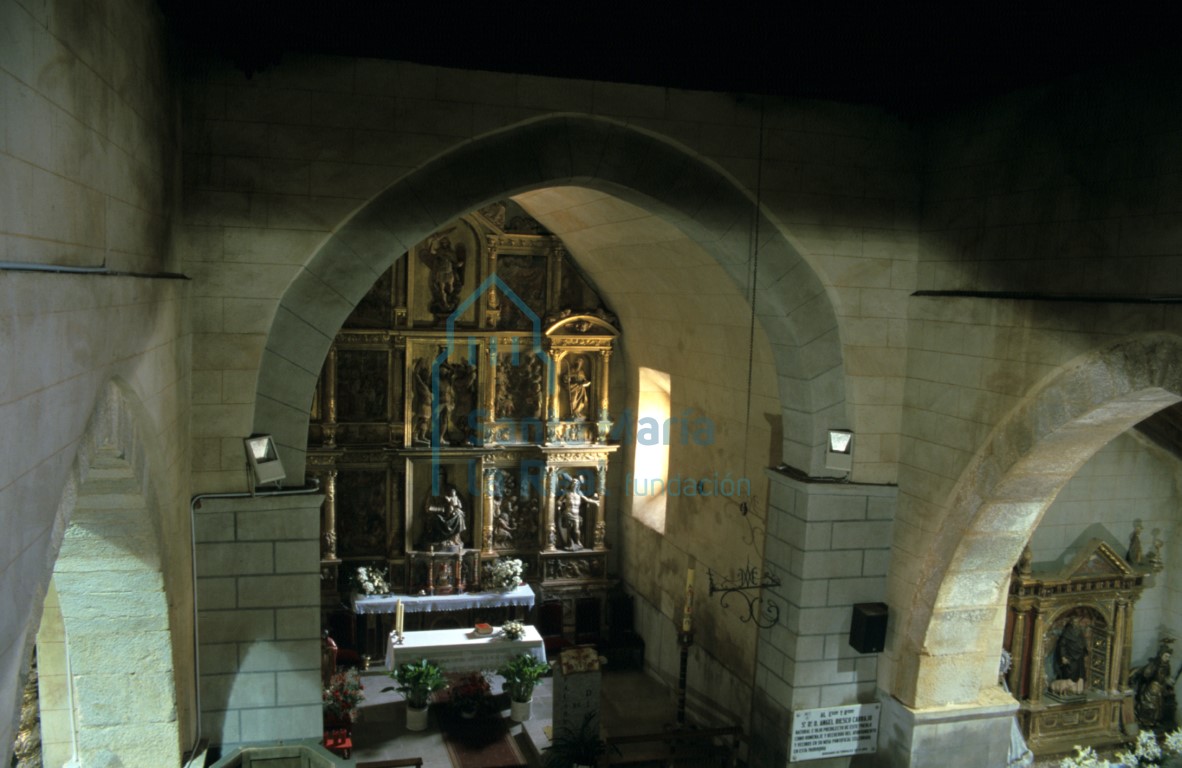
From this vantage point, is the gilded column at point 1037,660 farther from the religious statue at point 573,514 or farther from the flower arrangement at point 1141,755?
the religious statue at point 573,514

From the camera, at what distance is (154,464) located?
593 cm

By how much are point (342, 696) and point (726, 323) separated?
5753 millimetres

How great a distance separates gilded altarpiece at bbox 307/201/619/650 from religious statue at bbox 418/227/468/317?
19 mm

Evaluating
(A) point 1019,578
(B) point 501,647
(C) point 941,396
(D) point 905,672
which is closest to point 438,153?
(C) point 941,396

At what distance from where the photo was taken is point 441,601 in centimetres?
1315

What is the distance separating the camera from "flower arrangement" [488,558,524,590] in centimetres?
1331

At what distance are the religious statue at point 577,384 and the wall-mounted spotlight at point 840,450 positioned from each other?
5675 millimetres

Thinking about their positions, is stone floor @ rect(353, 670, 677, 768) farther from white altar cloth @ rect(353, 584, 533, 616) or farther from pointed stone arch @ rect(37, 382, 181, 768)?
pointed stone arch @ rect(37, 382, 181, 768)

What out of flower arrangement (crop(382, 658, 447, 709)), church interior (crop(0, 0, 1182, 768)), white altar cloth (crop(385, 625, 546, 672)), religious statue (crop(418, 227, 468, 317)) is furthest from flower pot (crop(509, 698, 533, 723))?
religious statue (crop(418, 227, 468, 317))

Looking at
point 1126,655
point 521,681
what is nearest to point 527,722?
point 521,681

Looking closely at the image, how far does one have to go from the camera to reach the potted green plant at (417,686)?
447 inches

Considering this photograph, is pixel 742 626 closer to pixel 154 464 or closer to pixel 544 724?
pixel 544 724

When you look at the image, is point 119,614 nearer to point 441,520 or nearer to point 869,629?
point 869,629
